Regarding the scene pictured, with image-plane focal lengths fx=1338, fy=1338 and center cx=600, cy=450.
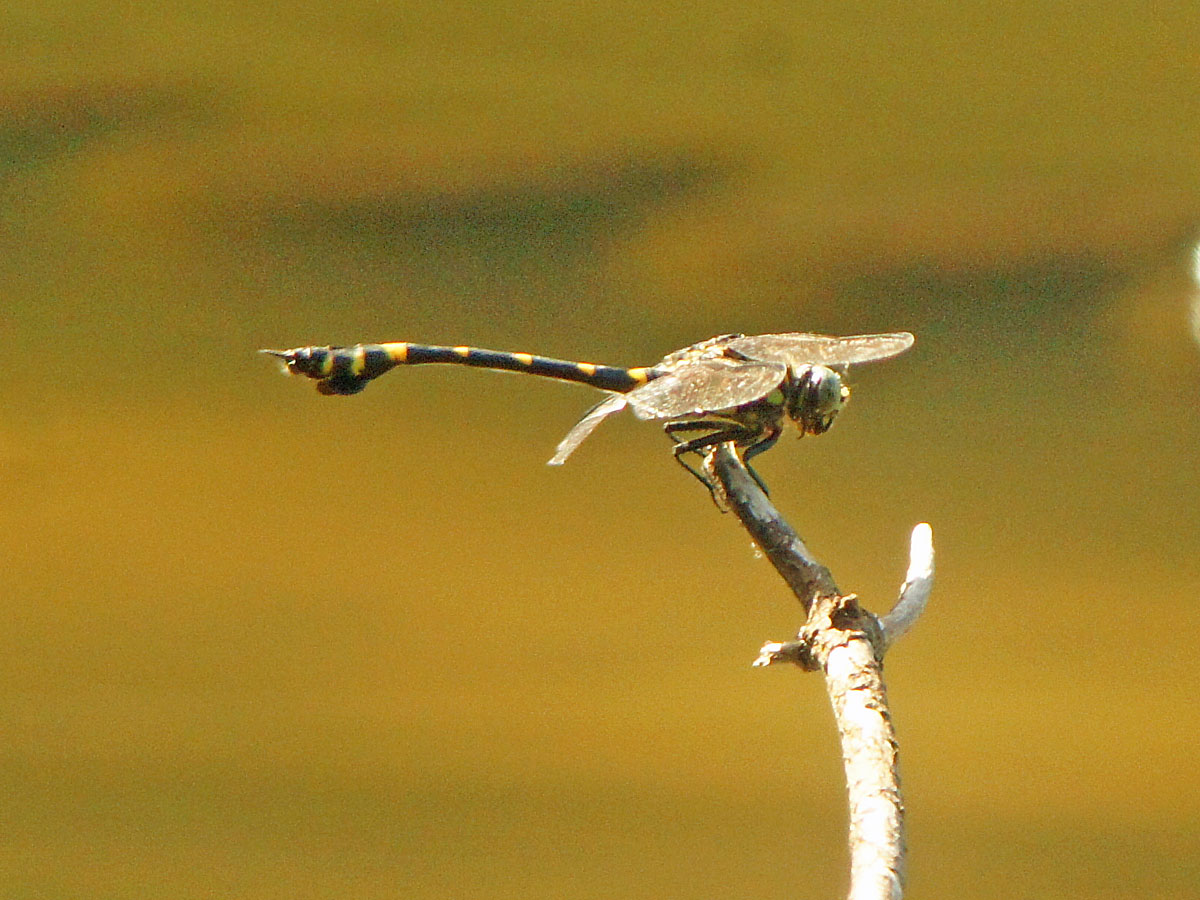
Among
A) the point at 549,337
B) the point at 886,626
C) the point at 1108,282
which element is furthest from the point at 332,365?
the point at 1108,282

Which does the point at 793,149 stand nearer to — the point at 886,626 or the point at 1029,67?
the point at 1029,67

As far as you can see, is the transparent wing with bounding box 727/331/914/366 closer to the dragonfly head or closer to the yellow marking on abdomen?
the dragonfly head

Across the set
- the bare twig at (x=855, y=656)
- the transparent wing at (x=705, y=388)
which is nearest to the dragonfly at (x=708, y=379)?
the transparent wing at (x=705, y=388)

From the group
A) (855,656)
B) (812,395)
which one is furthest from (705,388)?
(855,656)

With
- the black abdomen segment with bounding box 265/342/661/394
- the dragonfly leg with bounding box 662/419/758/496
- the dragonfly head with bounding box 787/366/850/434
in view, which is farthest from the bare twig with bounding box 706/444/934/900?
the black abdomen segment with bounding box 265/342/661/394

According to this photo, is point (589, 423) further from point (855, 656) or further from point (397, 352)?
point (855, 656)

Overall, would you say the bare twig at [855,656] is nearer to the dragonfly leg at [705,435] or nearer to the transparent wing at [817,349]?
the dragonfly leg at [705,435]
